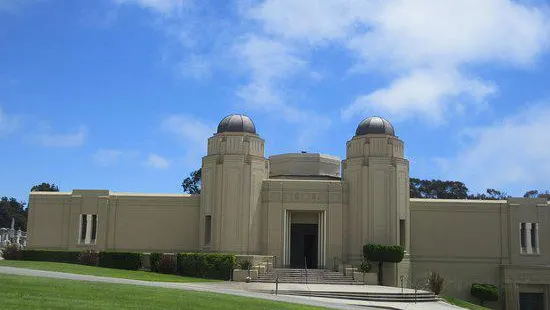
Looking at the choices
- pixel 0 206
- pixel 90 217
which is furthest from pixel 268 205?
pixel 0 206

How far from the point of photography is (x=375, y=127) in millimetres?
46188

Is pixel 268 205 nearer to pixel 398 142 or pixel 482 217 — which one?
pixel 398 142

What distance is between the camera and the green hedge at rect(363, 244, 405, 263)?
140ft

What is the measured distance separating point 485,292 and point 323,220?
11.6m

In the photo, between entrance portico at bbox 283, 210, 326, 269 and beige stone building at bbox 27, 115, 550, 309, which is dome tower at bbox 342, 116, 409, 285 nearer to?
beige stone building at bbox 27, 115, 550, 309

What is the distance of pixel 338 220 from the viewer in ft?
149

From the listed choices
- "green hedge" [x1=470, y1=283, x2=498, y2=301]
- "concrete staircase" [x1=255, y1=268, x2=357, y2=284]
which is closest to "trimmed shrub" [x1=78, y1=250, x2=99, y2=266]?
"concrete staircase" [x1=255, y1=268, x2=357, y2=284]

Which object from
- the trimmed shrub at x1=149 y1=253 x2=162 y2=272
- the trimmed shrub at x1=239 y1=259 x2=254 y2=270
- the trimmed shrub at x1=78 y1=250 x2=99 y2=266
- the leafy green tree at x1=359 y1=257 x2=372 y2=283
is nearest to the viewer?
the trimmed shrub at x1=239 y1=259 x2=254 y2=270

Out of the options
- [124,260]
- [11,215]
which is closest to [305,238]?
[124,260]

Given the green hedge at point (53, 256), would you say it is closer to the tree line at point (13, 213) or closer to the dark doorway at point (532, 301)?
the dark doorway at point (532, 301)

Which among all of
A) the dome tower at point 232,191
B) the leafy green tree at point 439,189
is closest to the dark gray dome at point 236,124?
the dome tower at point 232,191

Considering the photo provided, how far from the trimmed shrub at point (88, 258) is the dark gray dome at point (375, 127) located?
1916 cm

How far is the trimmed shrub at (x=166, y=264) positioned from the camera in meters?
40.2

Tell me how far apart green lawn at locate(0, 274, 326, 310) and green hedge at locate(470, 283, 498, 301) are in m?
24.3
